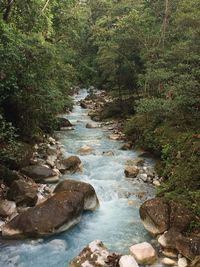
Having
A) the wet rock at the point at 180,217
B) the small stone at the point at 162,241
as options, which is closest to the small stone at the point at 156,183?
the wet rock at the point at 180,217

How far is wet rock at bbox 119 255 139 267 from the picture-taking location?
710 centimetres

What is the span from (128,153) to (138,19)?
30.1ft

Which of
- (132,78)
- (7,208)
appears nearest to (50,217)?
(7,208)

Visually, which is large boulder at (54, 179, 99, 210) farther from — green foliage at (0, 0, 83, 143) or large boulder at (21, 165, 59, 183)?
green foliage at (0, 0, 83, 143)

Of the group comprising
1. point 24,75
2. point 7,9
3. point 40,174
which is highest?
point 7,9

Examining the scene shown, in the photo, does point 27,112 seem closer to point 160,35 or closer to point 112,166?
point 112,166

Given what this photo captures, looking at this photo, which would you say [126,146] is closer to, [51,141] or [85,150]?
[85,150]

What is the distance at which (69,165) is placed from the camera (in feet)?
43.2

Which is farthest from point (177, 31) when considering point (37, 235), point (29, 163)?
point (37, 235)

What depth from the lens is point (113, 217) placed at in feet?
32.0

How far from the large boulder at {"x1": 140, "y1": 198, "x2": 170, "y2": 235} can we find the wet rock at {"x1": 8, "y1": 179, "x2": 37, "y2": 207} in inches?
122

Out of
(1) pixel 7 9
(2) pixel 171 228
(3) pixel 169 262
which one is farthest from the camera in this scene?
(1) pixel 7 9

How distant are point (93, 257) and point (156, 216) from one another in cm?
211

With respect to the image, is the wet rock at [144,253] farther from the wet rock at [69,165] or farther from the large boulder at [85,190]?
the wet rock at [69,165]
